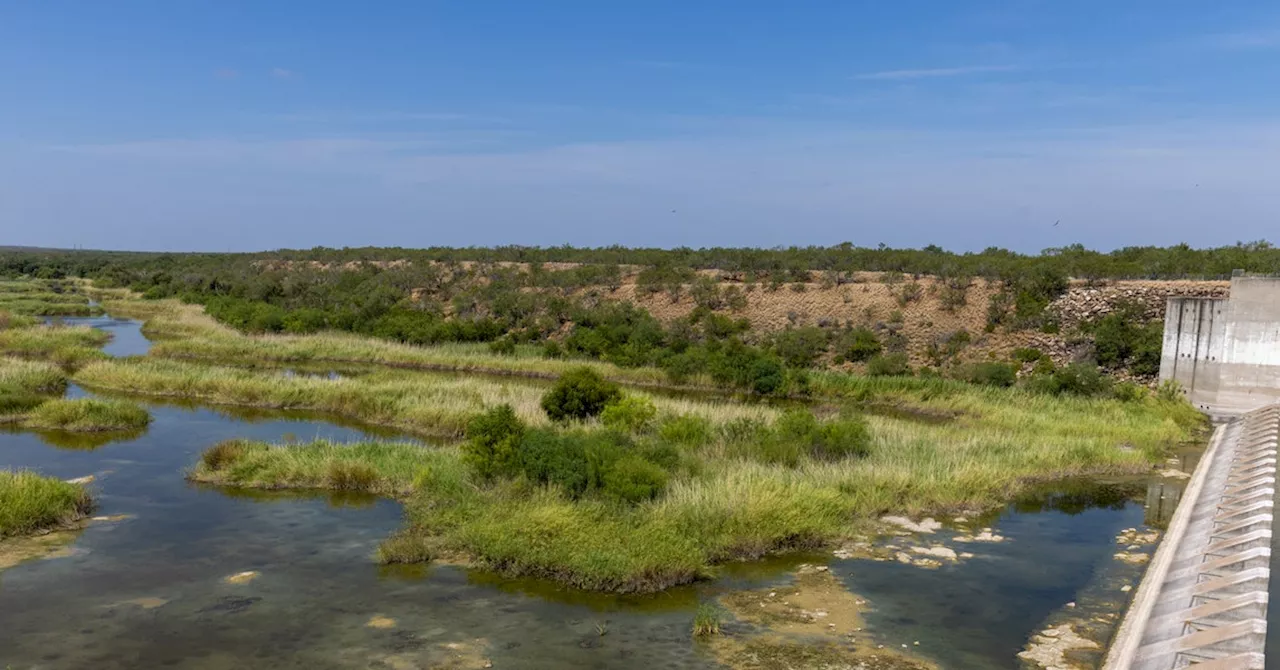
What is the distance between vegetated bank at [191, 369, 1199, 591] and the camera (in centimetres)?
1415

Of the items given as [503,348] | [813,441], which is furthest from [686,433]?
[503,348]

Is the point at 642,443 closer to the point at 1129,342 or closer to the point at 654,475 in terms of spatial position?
the point at 654,475

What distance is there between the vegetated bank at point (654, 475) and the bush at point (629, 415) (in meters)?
0.04

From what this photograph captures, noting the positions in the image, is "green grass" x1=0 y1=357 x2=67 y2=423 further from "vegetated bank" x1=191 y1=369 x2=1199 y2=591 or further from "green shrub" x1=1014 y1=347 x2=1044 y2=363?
"green shrub" x1=1014 y1=347 x2=1044 y2=363

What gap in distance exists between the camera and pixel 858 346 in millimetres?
41562

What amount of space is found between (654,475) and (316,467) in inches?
297

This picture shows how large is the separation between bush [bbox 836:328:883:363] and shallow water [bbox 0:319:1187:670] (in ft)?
76.4

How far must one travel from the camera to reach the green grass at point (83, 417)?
24.2 meters

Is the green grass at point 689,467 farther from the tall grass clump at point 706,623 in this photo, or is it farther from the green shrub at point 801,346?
the green shrub at point 801,346

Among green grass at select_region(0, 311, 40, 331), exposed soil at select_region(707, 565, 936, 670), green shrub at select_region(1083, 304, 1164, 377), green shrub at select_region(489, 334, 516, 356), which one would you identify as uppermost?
green shrub at select_region(1083, 304, 1164, 377)

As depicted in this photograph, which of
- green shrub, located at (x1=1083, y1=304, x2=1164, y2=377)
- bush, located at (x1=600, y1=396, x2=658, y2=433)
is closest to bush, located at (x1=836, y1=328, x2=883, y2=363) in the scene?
green shrub, located at (x1=1083, y1=304, x2=1164, y2=377)

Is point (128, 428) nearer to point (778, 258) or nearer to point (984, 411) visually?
point (984, 411)

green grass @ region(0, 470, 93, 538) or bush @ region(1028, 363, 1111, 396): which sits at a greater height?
bush @ region(1028, 363, 1111, 396)

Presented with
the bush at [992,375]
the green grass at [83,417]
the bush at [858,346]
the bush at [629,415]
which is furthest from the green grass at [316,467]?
the bush at [858,346]
